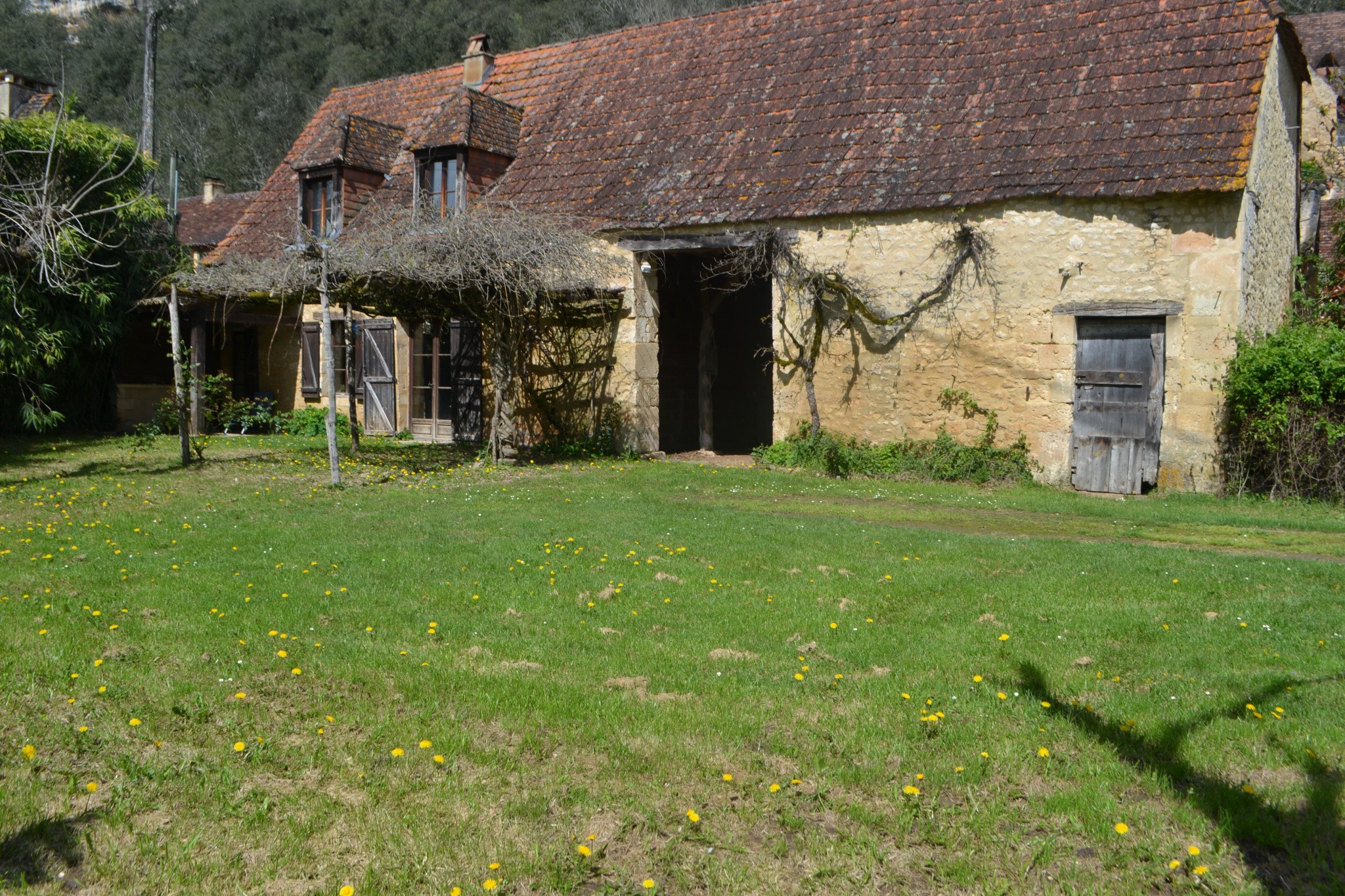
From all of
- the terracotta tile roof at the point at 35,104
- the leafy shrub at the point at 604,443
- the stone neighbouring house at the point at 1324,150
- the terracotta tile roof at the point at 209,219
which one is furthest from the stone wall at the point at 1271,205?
the terracotta tile roof at the point at 35,104

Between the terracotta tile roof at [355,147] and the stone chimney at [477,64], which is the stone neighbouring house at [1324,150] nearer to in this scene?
the stone chimney at [477,64]

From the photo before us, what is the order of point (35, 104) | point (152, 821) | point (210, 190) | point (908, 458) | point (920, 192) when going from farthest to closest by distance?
point (210, 190)
point (35, 104)
point (908, 458)
point (920, 192)
point (152, 821)

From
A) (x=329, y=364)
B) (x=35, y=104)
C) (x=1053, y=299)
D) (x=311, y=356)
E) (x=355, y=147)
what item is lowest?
(x=329, y=364)

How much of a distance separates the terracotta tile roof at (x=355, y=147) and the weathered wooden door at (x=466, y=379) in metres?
3.16

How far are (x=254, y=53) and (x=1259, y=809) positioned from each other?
159 feet

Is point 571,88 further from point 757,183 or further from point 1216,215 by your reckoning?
point 1216,215

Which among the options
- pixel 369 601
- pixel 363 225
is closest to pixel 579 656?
pixel 369 601

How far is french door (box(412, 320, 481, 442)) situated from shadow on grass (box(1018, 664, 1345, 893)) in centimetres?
1340

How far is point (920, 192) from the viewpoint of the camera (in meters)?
12.9

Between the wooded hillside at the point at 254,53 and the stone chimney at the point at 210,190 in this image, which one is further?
the wooded hillside at the point at 254,53

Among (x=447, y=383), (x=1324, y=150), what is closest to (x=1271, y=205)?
(x=1324, y=150)

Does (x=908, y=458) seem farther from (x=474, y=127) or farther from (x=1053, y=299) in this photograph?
(x=474, y=127)

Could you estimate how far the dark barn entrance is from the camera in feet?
54.5

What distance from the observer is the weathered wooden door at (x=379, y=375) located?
709 inches
